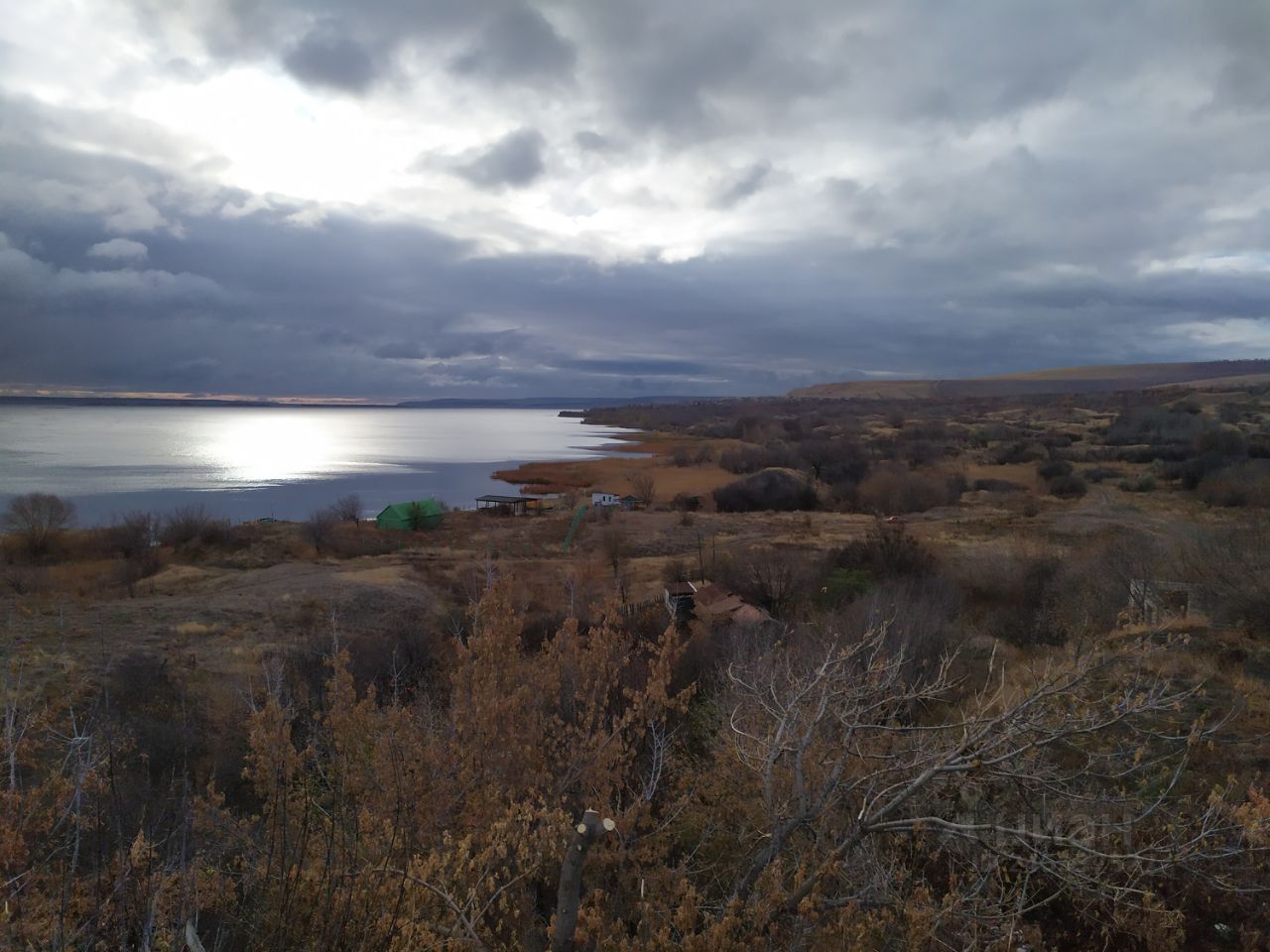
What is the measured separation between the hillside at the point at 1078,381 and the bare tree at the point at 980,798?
6132 inches

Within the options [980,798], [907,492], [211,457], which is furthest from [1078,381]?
[980,798]

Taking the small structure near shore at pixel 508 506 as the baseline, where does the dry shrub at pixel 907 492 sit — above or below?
above

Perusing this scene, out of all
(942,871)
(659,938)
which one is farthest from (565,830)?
(942,871)

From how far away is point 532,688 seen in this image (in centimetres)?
639

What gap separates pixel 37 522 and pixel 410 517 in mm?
15902

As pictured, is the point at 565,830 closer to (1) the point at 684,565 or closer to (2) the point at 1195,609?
(2) the point at 1195,609

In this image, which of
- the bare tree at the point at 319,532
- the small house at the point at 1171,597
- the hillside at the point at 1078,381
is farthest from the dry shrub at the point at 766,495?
the hillside at the point at 1078,381

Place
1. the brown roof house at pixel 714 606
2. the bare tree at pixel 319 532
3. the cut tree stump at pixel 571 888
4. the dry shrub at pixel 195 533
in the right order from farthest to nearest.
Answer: the bare tree at pixel 319 532
the dry shrub at pixel 195 533
the brown roof house at pixel 714 606
the cut tree stump at pixel 571 888

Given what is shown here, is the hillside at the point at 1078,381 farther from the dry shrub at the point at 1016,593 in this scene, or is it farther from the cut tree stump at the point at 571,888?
the cut tree stump at the point at 571,888

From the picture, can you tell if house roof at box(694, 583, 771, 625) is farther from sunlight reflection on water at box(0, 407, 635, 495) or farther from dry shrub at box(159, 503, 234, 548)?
sunlight reflection on water at box(0, 407, 635, 495)

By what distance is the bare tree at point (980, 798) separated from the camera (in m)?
3.92

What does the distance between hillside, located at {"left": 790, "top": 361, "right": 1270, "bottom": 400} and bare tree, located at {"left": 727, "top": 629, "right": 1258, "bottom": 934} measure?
15575cm

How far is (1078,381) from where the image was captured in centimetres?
16038

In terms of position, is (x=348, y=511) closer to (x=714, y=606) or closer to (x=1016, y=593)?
(x=714, y=606)
